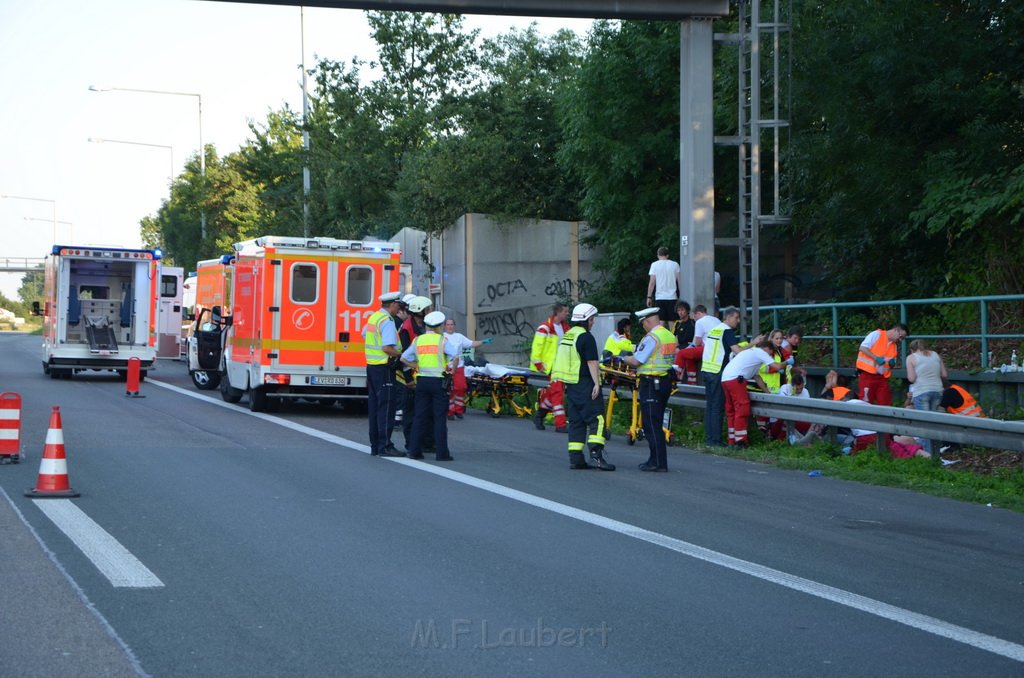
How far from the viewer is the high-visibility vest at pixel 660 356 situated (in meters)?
13.9

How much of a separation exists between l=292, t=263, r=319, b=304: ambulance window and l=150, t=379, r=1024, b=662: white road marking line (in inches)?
308

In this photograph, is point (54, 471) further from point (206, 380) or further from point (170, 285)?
point (170, 285)

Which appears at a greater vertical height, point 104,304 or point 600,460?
point 104,304

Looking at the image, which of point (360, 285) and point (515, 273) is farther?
point (515, 273)

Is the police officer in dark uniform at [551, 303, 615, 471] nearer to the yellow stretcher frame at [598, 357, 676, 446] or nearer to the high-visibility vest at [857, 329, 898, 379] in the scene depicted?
the yellow stretcher frame at [598, 357, 676, 446]

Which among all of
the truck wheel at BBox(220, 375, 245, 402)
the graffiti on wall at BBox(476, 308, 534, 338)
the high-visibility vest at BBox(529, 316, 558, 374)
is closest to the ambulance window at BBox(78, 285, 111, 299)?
the truck wheel at BBox(220, 375, 245, 402)

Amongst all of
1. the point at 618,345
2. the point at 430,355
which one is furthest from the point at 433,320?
the point at 618,345

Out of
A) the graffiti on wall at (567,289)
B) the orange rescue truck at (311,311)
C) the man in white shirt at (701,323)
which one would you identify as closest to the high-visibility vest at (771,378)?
the man in white shirt at (701,323)

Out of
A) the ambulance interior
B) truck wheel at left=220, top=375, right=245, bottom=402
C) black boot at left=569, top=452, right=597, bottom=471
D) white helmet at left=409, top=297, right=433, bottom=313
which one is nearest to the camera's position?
black boot at left=569, top=452, right=597, bottom=471

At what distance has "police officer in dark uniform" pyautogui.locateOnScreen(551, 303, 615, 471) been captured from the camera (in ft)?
44.0

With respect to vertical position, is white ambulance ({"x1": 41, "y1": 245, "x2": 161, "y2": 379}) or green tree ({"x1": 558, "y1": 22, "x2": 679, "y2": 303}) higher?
green tree ({"x1": 558, "y1": 22, "x2": 679, "y2": 303})

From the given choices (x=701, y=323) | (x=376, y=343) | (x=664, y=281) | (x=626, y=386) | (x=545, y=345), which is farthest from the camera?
(x=664, y=281)

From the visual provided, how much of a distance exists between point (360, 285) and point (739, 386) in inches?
274

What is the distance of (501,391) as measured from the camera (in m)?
21.6
